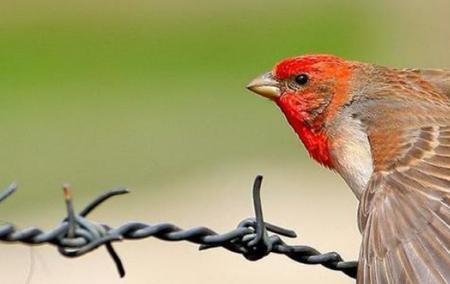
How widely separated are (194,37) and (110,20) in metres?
1.23

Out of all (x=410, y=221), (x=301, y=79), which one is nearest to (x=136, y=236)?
(x=410, y=221)

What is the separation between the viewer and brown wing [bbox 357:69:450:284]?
8055 millimetres

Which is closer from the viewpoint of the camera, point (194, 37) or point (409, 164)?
point (409, 164)

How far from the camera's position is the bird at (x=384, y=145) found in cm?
812

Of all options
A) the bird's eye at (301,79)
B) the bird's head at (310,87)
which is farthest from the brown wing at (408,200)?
the bird's eye at (301,79)

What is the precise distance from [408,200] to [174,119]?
421 inches

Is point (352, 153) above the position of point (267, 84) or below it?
below

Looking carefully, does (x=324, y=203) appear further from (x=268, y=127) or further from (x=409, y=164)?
(x=409, y=164)

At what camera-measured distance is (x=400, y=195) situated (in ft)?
27.7

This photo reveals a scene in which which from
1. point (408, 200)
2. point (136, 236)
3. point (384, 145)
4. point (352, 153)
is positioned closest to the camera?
point (136, 236)

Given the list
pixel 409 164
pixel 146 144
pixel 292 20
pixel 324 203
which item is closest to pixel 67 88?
pixel 146 144

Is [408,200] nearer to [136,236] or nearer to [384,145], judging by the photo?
[384,145]

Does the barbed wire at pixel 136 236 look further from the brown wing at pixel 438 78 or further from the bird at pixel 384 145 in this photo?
the brown wing at pixel 438 78

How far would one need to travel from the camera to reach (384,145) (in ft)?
29.4
